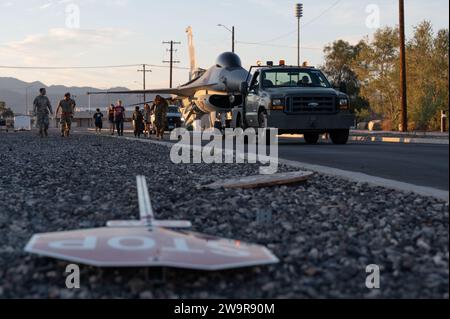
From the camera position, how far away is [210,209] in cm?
603

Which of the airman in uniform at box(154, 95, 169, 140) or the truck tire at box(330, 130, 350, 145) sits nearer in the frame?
the truck tire at box(330, 130, 350, 145)

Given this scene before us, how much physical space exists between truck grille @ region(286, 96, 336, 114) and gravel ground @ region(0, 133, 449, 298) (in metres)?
9.45

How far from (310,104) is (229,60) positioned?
1588 cm

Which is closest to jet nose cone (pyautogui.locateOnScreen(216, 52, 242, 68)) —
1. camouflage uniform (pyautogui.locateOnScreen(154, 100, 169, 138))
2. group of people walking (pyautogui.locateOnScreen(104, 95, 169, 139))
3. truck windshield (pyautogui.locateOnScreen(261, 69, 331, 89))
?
group of people walking (pyautogui.locateOnScreen(104, 95, 169, 139))

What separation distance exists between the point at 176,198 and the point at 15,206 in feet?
5.16

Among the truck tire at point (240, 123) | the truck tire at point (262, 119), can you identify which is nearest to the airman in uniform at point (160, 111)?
the truck tire at point (240, 123)

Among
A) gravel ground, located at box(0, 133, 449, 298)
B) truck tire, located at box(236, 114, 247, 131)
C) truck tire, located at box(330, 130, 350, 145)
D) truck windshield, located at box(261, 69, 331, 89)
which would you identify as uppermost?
truck windshield, located at box(261, 69, 331, 89)

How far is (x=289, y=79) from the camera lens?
19.6 meters

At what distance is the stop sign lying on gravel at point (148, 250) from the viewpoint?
12.0 feet

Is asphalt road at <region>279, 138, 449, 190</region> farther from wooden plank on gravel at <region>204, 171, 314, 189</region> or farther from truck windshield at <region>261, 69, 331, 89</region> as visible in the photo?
truck windshield at <region>261, 69, 331, 89</region>

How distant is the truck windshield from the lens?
1942cm

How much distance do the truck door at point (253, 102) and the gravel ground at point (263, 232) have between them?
33.8ft

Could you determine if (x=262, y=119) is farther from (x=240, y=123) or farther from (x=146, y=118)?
(x=146, y=118)

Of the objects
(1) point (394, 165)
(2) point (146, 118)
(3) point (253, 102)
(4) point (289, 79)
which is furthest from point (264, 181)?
(2) point (146, 118)
